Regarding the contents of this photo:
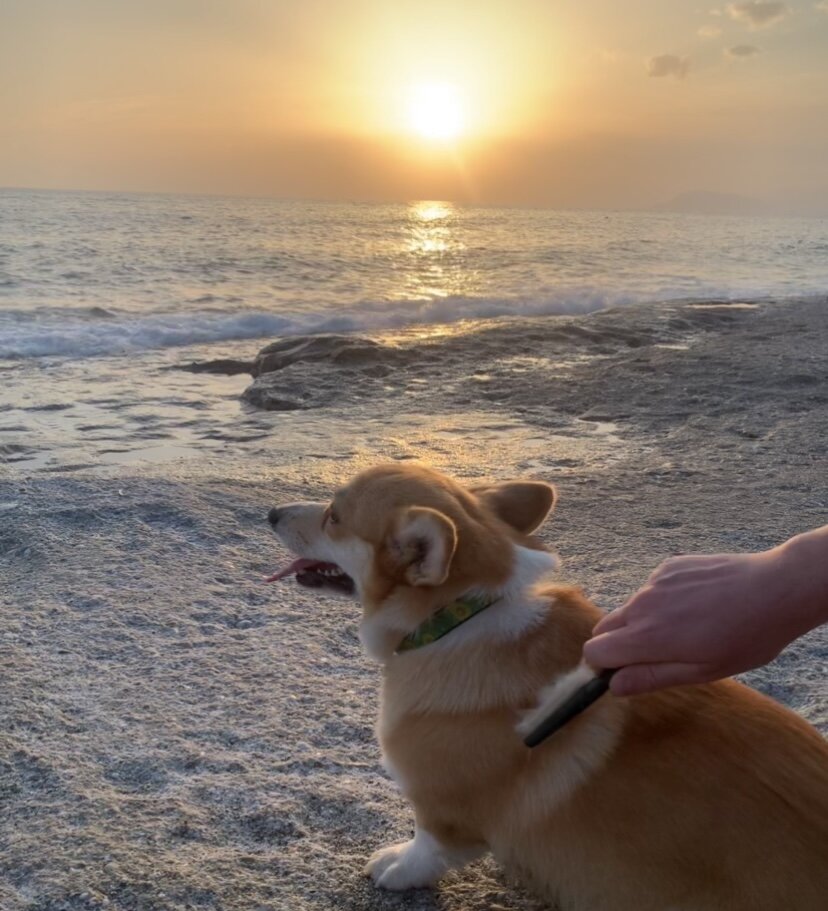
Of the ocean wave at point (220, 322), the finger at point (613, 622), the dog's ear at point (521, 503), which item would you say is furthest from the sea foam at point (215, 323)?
the finger at point (613, 622)

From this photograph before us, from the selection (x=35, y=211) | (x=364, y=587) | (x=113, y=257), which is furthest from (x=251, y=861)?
(x=35, y=211)

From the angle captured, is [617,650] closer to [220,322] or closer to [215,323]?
[215,323]

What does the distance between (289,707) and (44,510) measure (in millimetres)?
2388

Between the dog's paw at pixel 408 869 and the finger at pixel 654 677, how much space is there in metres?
1.00

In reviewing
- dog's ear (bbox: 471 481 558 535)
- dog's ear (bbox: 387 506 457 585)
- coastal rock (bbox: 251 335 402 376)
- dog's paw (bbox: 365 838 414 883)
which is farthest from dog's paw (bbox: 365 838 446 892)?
coastal rock (bbox: 251 335 402 376)

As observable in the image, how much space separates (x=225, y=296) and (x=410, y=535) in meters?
16.7

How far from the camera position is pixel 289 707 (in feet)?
10.6

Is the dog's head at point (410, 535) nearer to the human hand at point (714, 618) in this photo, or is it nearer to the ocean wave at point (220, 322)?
the human hand at point (714, 618)

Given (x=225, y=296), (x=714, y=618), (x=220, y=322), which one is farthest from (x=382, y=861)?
(x=225, y=296)

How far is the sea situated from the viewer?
7.73 metres

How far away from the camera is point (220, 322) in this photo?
15.0m

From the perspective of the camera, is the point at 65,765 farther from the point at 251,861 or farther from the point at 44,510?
the point at 44,510

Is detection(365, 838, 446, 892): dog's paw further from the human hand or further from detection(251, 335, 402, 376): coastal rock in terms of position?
detection(251, 335, 402, 376): coastal rock

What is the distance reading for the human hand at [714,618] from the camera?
1.52m
